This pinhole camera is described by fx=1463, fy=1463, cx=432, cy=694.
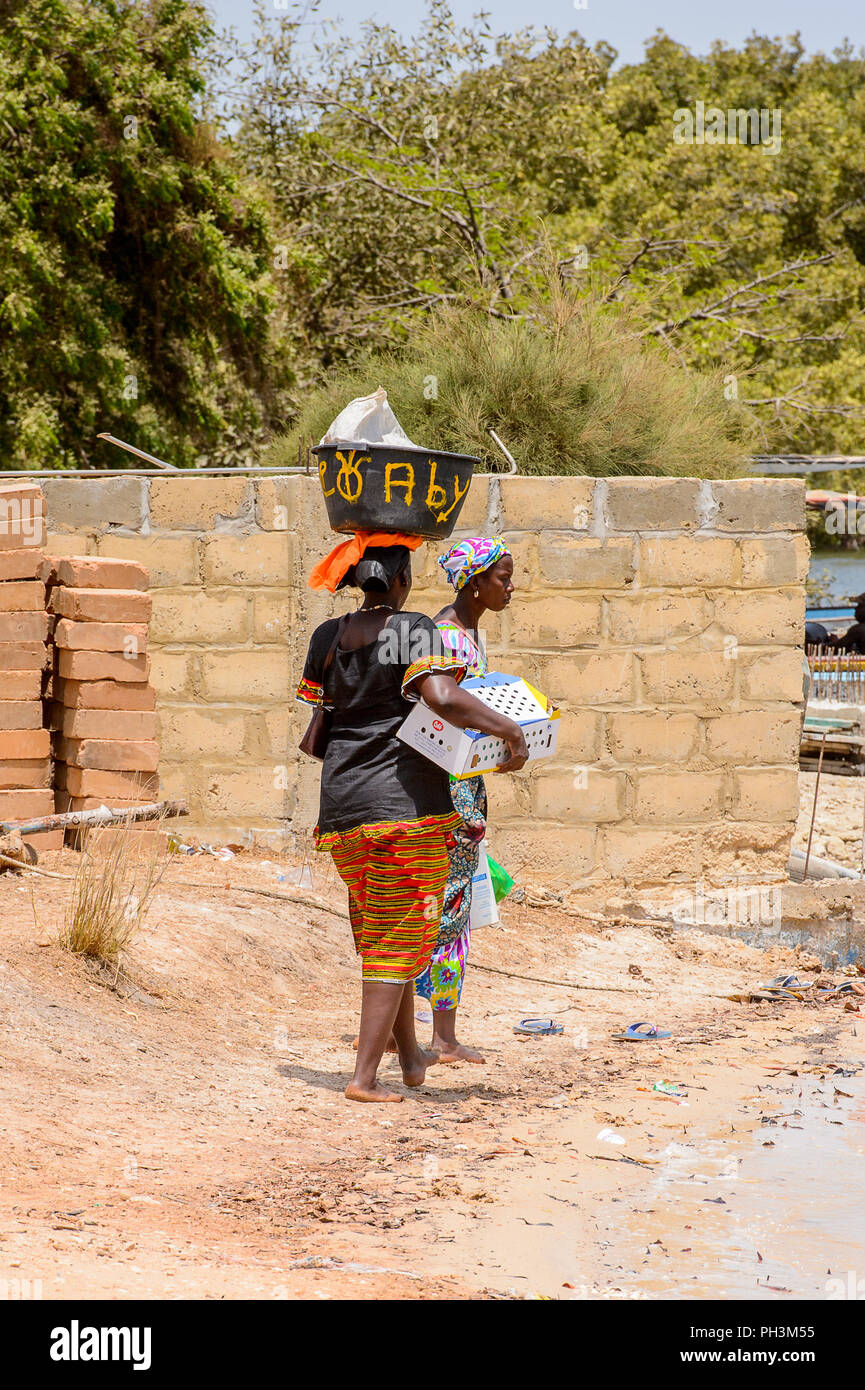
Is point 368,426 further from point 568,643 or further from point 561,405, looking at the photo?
point 561,405

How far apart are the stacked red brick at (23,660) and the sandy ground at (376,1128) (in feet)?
1.32

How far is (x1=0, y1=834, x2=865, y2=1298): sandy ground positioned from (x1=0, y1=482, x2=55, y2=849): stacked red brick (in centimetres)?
40

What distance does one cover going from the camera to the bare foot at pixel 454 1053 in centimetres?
507

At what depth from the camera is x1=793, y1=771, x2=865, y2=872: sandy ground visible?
10297 mm

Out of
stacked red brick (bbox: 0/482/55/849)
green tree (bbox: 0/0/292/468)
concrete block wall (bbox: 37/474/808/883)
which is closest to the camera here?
stacked red brick (bbox: 0/482/55/849)

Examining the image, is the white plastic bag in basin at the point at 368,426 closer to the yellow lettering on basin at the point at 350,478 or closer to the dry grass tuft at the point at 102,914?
the yellow lettering on basin at the point at 350,478

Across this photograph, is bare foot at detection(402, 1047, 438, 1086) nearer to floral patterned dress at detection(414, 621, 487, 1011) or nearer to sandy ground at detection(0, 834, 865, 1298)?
sandy ground at detection(0, 834, 865, 1298)

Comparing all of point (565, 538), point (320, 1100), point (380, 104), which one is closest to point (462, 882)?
point (320, 1100)

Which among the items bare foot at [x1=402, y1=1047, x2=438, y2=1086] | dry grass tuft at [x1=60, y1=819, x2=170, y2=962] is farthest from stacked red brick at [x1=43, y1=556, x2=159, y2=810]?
bare foot at [x1=402, y1=1047, x2=438, y2=1086]

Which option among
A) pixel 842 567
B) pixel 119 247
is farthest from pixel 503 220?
pixel 842 567

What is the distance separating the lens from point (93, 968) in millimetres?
5176

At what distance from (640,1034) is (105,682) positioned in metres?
2.93
